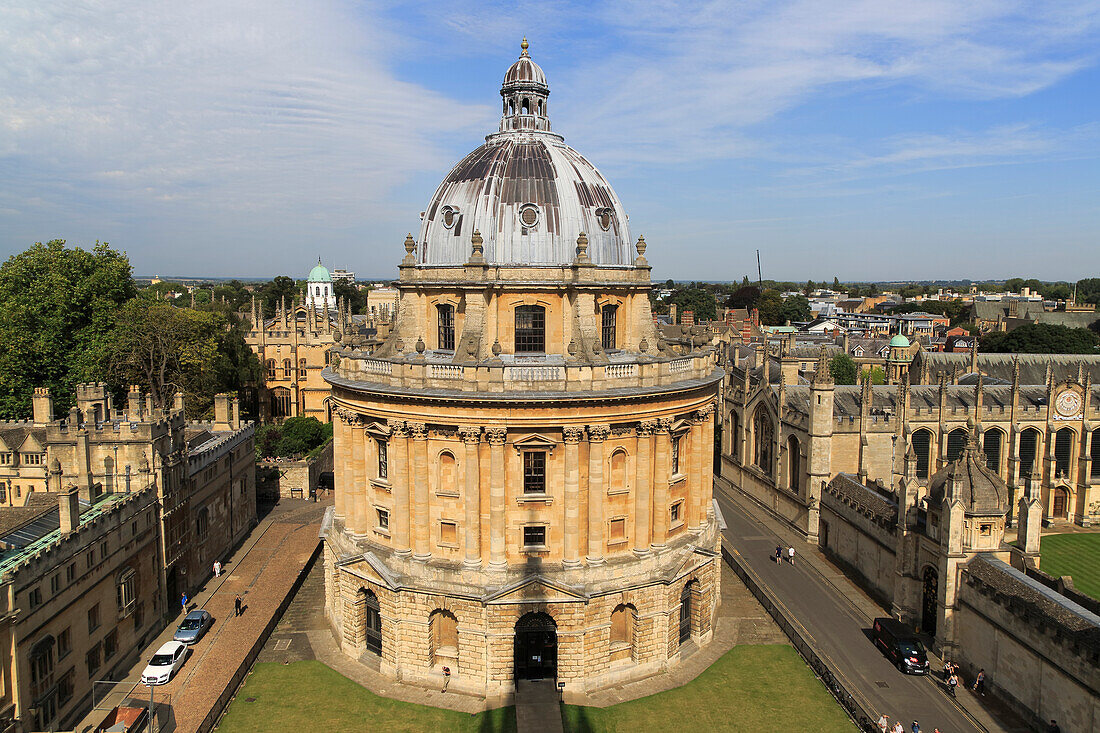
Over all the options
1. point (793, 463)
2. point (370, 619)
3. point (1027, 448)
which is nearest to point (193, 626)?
point (370, 619)

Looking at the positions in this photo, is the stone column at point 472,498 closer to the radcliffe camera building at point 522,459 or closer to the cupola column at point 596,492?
the radcliffe camera building at point 522,459

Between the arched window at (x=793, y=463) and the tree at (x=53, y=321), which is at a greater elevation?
the tree at (x=53, y=321)

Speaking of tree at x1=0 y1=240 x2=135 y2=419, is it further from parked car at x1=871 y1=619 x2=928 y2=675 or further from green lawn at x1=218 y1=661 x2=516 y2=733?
parked car at x1=871 y1=619 x2=928 y2=675

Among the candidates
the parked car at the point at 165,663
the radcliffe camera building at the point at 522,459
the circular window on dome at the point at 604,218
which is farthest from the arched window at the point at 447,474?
the parked car at the point at 165,663

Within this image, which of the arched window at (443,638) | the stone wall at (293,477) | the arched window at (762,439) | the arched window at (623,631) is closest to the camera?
the arched window at (443,638)

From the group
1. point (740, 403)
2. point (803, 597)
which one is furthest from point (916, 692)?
point (740, 403)

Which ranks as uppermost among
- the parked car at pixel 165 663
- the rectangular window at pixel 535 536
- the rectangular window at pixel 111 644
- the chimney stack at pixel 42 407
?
the chimney stack at pixel 42 407
